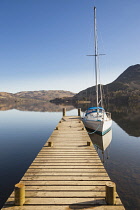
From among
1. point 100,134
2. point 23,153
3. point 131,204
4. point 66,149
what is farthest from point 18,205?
point 100,134

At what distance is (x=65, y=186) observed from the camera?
24.1 ft

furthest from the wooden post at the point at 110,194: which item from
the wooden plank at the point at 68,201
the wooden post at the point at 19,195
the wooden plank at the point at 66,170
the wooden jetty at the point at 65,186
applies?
the wooden post at the point at 19,195

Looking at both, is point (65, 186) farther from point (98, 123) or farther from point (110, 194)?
point (98, 123)

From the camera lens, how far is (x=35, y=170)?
9.10 m

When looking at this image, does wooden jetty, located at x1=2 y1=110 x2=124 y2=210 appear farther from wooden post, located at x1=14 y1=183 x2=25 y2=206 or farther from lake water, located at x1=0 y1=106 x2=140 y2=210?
lake water, located at x1=0 y1=106 x2=140 y2=210

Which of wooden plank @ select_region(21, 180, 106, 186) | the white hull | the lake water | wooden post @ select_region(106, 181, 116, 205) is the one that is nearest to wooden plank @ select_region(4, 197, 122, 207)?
wooden post @ select_region(106, 181, 116, 205)

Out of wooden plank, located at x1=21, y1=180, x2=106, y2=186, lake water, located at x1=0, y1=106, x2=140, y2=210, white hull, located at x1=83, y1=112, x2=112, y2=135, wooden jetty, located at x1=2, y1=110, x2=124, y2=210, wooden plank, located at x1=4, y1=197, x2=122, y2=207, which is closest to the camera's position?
wooden jetty, located at x1=2, y1=110, x2=124, y2=210

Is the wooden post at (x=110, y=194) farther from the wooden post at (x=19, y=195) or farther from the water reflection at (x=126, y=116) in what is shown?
the water reflection at (x=126, y=116)

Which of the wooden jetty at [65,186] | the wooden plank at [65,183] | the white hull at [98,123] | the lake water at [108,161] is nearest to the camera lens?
the wooden jetty at [65,186]

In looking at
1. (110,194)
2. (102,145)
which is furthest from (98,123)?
(110,194)

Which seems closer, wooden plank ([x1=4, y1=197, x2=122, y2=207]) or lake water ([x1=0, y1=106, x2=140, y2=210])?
wooden plank ([x1=4, y1=197, x2=122, y2=207])

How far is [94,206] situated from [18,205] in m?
2.87

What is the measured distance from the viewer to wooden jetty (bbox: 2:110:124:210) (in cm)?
600

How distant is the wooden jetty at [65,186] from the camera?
6004 mm
